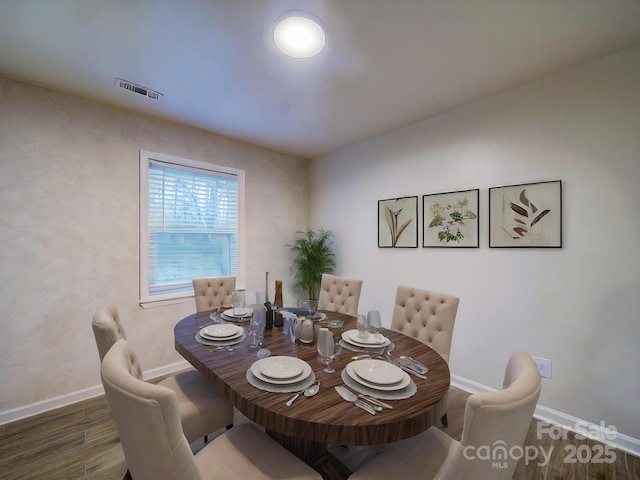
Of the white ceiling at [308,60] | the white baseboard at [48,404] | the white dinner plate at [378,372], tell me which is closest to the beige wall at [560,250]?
the white ceiling at [308,60]

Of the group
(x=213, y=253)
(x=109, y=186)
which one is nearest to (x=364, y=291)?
(x=213, y=253)

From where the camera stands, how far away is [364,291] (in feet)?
11.4

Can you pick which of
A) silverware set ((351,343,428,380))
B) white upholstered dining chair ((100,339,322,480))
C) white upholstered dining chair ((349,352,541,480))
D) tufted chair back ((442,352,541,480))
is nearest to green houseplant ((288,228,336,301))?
silverware set ((351,343,428,380))

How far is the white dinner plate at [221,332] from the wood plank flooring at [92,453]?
845 millimetres

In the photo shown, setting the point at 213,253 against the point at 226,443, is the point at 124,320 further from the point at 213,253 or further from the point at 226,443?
the point at 226,443

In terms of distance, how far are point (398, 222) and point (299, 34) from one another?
212 centimetres

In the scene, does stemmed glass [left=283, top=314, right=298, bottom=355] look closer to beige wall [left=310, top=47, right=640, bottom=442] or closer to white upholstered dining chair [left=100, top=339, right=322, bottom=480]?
white upholstered dining chair [left=100, top=339, right=322, bottom=480]

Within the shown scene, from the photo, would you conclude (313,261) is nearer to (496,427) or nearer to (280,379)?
(280,379)

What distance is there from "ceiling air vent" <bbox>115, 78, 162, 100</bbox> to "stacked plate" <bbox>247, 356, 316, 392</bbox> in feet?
8.12

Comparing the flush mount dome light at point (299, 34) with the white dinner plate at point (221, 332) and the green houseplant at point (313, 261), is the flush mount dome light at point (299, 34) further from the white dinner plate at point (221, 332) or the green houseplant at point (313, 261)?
the green houseplant at point (313, 261)

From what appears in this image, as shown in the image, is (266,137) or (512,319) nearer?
(512,319)

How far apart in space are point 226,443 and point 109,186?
8.41 feet

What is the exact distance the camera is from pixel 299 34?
62.1 inches

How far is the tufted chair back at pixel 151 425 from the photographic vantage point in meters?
0.75
